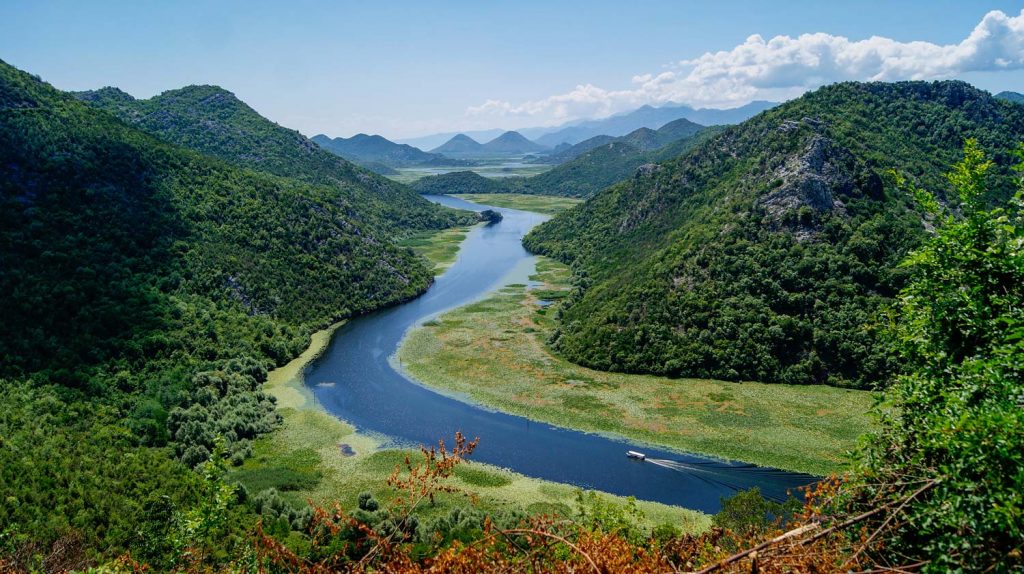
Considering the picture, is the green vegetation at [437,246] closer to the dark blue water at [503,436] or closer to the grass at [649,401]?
the dark blue water at [503,436]

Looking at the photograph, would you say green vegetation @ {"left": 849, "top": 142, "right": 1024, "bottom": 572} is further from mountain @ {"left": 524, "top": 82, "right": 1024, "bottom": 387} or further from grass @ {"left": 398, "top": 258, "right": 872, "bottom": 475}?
mountain @ {"left": 524, "top": 82, "right": 1024, "bottom": 387}

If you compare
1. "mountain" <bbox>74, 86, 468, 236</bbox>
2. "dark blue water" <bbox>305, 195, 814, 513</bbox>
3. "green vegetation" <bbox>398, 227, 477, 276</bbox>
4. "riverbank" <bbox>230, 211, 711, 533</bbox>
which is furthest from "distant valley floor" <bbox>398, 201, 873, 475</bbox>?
"mountain" <bbox>74, 86, 468, 236</bbox>

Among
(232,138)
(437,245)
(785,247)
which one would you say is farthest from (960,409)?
(232,138)

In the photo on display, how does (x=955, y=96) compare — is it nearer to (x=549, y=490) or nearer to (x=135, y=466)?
(x=549, y=490)

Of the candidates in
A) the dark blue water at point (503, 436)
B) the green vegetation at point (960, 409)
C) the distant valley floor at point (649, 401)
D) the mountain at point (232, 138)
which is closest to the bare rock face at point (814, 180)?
the distant valley floor at point (649, 401)

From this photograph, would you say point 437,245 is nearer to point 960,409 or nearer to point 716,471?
point 716,471
